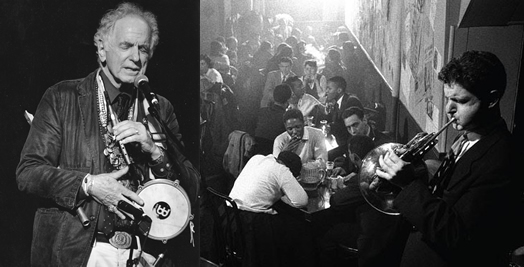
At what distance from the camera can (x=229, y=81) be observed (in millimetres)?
4539

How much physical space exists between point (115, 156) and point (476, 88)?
2.03m

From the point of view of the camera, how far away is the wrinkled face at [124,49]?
3.52 metres

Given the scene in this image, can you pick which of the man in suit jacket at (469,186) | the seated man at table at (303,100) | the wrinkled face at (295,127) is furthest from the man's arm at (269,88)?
the man in suit jacket at (469,186)

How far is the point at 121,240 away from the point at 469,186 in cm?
202

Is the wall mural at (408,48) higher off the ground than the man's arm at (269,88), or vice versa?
the wall mural at (408,48)

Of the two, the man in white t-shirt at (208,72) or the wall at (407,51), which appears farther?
the man in white t-shirt at (208,72)

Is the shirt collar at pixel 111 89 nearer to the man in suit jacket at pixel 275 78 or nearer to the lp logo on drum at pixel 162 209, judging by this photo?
the lp logo on drum at pixel 162 209

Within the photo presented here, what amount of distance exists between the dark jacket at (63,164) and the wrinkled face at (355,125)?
177 cm

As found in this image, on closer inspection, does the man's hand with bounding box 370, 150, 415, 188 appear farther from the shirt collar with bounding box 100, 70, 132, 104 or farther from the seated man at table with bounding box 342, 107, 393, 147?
the shirt collar with bounding box 100, 70, 132, 104

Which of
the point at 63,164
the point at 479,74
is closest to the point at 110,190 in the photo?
the point at 63,164

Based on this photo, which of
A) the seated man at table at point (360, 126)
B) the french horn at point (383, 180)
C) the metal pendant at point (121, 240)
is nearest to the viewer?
the french horn at point (383, 180)

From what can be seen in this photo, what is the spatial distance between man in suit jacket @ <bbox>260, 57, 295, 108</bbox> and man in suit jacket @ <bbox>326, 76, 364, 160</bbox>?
31 cm

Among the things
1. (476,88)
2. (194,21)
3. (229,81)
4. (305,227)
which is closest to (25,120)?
(194,21)

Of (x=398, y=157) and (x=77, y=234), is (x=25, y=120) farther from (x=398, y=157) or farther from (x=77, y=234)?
(x=398, y=157)
